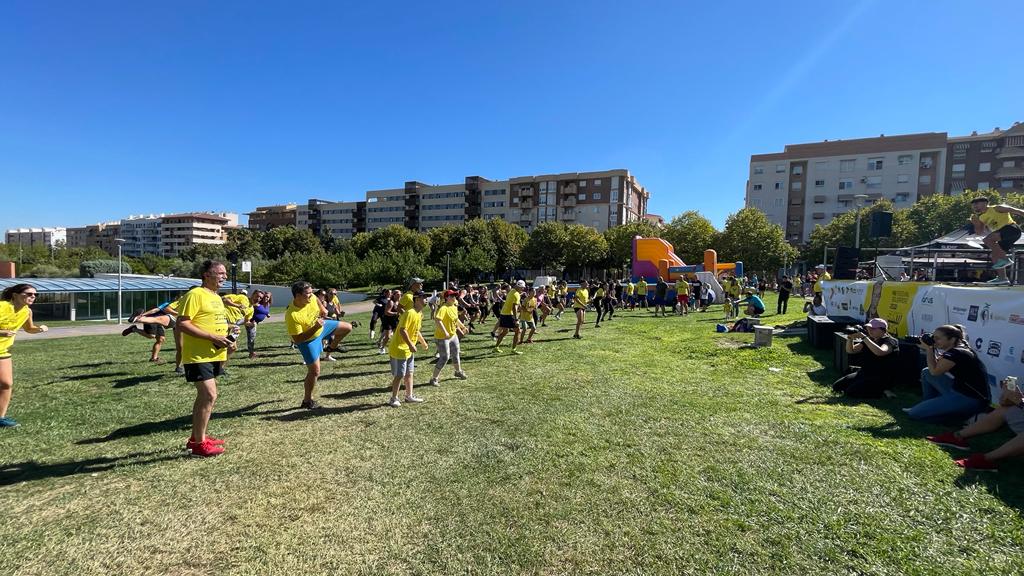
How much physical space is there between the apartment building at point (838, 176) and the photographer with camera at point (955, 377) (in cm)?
7276

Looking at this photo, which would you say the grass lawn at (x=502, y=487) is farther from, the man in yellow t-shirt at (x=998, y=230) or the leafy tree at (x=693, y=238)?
the leafy tree at (x=693, y=238)

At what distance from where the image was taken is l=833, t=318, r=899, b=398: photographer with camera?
21.3ft

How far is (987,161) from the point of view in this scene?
6197 cm

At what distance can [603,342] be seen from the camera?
12211 mm

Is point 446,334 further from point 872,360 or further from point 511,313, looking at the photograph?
point 872,360

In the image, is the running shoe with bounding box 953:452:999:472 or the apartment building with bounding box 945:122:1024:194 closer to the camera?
the running shoe with bounding box 953:452:999:472

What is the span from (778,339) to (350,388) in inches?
423

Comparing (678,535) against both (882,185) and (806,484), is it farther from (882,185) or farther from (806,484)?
(882,185)

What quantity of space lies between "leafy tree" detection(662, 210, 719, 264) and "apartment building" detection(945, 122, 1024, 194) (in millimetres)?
40569

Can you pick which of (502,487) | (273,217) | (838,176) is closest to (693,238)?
(838,176)

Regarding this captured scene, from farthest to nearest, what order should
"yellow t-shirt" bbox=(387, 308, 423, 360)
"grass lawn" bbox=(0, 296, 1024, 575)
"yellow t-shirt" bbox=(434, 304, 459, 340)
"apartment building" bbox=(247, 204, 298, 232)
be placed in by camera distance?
"apartment building" bbox=(247, 204, 298, 232), "yellow t-shirt" bbox=(434, 304, 459, 340), "yellow t-shirt" bbox=(387, 308, 423, 360), "grass lawn" bbox=(0, 296, 1024, 575)

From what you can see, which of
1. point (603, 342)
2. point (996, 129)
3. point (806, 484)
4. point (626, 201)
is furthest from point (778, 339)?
point (996, 129)

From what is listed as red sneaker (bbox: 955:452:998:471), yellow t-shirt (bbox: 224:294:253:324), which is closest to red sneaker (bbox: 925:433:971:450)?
red sneaker (bbox: 955:452:998:471)

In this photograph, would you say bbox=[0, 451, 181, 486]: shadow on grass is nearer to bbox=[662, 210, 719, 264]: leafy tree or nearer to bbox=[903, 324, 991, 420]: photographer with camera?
bbox=[903, 324, 991, 420]: photographer with camera
